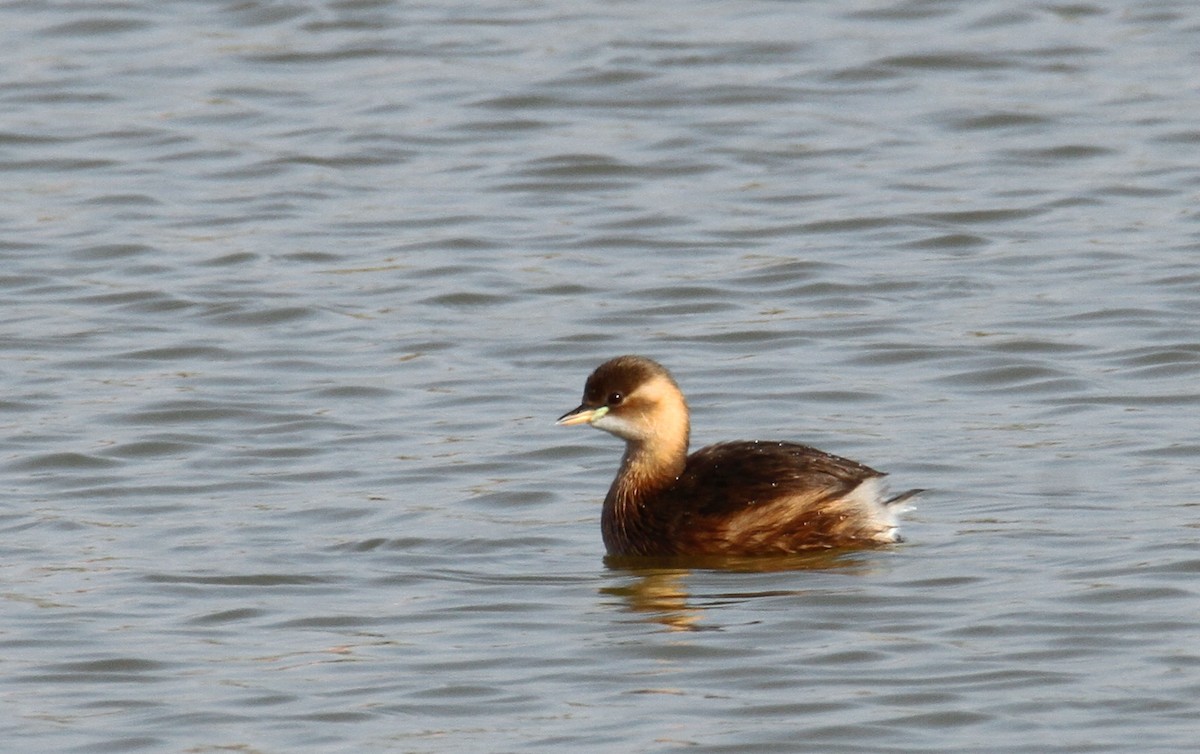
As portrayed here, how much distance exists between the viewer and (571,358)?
12.1 m

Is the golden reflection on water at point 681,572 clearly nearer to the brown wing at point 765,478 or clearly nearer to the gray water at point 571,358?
the gray water at point 571,358

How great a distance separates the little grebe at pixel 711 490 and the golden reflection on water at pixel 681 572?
0.04 metres

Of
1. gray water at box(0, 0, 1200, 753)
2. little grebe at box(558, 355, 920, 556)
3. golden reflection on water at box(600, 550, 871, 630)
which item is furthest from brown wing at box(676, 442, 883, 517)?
gray water at box(0, 0, 1200, 753)

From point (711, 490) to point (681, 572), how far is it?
13.5 inches

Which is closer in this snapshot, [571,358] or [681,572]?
[681,572]

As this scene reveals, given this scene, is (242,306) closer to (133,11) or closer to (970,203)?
(970,203)

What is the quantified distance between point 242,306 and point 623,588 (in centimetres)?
456

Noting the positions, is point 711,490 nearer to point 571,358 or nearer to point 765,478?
point 765,478

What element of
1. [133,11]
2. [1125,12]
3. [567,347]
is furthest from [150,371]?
[1125,12]

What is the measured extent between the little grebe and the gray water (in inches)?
7.5

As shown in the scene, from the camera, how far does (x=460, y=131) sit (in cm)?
1650

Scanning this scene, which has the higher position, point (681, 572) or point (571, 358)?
point (571, 358)

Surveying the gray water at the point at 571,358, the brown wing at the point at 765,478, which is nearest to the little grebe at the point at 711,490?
the brown wing at the point at 765,478

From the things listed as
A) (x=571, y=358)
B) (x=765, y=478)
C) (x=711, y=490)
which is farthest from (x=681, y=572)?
(x=571, y=358)
